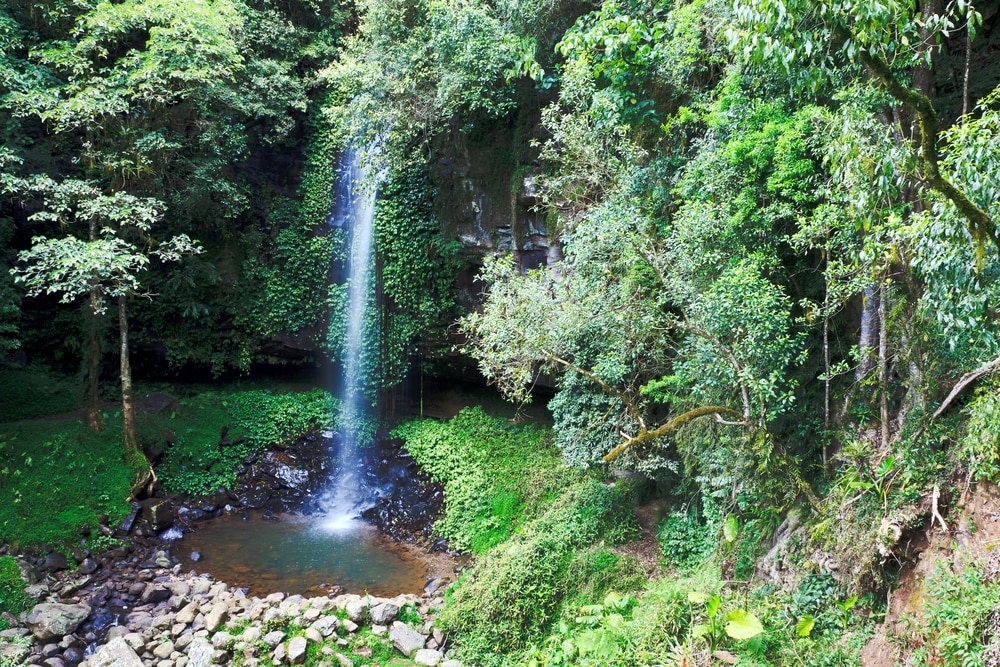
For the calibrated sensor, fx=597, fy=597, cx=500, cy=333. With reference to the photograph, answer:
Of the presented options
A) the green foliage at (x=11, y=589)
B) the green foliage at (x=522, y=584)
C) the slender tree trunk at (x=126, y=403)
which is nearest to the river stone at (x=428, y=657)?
the green foliage at (x=522, y=584)

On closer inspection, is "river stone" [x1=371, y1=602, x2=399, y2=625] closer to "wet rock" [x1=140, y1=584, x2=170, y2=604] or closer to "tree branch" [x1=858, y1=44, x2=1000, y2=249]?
"wet rock" [x1=140, y1=584, x2=170, y2=604]

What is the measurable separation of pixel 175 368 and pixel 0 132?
18.4ft

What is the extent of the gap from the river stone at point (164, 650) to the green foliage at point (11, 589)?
6.05 ft

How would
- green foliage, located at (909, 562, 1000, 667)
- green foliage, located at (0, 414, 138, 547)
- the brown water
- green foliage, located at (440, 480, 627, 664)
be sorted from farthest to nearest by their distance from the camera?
the brown water < green foliage, located at (0, 414, 138, 547) < green foliage, located at (440, 480, 627, 664) < green foliage, located at (909, 562, 1000, 667)

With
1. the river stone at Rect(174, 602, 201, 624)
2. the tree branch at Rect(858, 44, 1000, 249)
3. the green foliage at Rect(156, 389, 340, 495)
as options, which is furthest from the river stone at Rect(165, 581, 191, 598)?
the tree branch at Rect(858, 44, 1000, 249)

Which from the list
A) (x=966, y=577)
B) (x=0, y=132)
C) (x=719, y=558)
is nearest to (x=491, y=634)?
(x=719, y=558)

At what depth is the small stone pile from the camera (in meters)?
6.49

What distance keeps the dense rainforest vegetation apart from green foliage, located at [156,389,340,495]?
0.07 metres

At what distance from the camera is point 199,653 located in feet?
21.4

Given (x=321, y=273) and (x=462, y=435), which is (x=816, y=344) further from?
(x=321, y=273)

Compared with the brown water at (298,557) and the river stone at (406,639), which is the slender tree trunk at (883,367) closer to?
the river stone at (406,639)

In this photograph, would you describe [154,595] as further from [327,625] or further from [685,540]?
[685,540]

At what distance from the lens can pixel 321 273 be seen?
43.7ft

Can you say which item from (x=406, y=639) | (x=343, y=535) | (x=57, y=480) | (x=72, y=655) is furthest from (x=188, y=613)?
(x=57, y=480)
